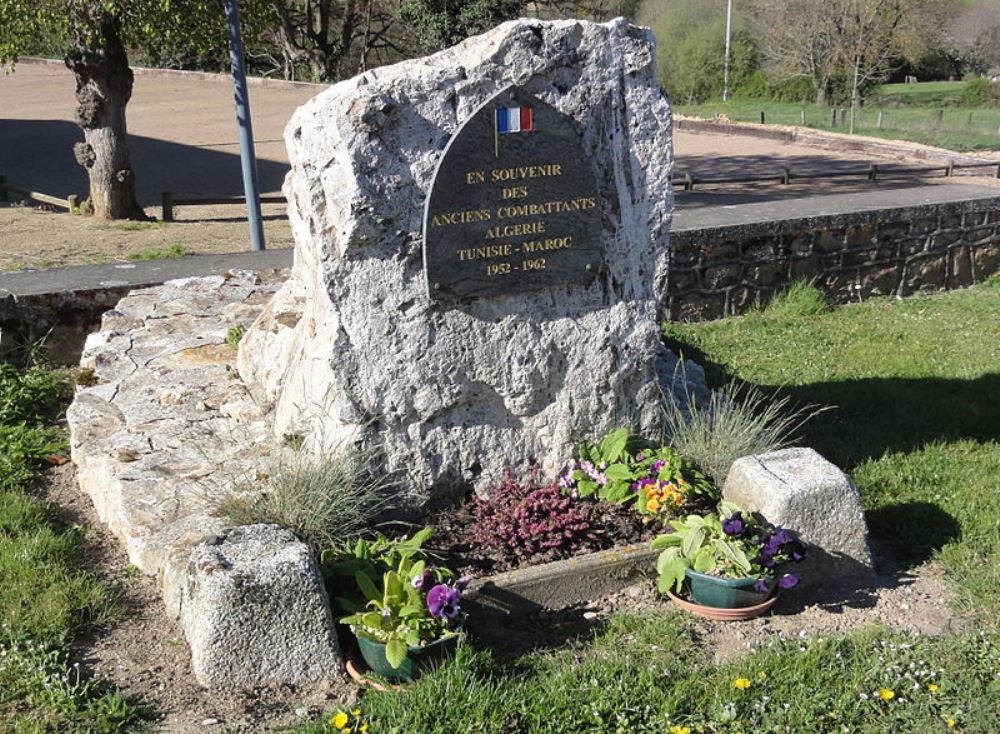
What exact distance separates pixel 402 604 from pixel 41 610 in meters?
1.31

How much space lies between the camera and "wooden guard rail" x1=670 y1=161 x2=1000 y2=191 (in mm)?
17281

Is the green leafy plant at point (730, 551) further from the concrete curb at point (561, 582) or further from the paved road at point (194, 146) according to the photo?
the paved road at point (194, 146)

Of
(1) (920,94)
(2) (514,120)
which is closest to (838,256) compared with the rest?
(2) (514,120)

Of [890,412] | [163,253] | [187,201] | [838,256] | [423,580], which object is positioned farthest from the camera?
[187,201]

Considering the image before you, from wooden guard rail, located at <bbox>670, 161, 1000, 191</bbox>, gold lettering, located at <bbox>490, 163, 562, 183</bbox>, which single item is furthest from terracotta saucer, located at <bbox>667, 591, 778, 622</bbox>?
wooden guard rail, located at <bbox>670, 161, 1000, 191</bbox>

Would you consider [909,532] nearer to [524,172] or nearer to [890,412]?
[890,412]

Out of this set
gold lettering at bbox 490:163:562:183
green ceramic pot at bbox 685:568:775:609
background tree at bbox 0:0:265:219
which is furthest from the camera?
background tree at bbox 0:0:265:219

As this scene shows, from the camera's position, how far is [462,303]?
4.42 metres

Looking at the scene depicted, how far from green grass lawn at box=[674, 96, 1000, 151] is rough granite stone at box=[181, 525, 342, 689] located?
79.1 feet

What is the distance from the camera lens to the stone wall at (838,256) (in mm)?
8227

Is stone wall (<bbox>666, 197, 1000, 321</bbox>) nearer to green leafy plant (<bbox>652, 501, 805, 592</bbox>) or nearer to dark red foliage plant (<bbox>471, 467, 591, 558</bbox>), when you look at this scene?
dark red foliage plant (<bbox>471, 467, 591, 558</bbox>)

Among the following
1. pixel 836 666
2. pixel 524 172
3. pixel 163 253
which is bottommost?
pixel 836 666

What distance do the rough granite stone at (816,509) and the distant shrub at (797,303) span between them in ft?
13.8

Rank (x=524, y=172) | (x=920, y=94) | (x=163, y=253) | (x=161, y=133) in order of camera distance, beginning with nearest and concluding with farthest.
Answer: (x=524, y=172) < (x=163, y=253) < (x=161, y=133) < (x=920, y=94)
